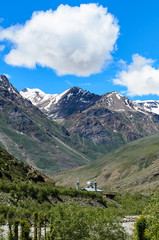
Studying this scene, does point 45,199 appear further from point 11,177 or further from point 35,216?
point 35,216

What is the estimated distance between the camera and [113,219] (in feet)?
159

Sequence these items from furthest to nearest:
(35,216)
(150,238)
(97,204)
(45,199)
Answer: (97,204)
(45,199)
(35,216)
(150,238)

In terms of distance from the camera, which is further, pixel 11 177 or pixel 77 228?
pixel 11 177

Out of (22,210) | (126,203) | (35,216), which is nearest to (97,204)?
(126,203)

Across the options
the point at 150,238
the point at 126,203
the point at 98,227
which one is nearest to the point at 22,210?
the point at 98,227

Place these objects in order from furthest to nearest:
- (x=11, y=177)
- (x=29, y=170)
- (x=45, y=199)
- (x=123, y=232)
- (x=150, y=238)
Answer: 1. (x=29, y=170)
2. (x=11, y=177)
3. (x=45, y=199)
4. (x=123, y=232)
5. (x=150, y=238)

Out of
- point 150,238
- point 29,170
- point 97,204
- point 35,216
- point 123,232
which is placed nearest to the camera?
point 150,238

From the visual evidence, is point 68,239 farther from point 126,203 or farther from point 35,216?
point 126,203

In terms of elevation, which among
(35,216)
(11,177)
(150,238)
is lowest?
(150,238)

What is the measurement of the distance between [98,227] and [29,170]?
79964mm

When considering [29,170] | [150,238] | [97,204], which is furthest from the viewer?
[29,170]

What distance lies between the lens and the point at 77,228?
154 ft

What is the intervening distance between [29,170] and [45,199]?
3535 cm

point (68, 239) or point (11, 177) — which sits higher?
point (11, 177)
